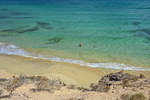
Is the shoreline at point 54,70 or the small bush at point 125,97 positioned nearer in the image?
the small bush at point 125,97

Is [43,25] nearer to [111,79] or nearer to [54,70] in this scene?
[54,70]

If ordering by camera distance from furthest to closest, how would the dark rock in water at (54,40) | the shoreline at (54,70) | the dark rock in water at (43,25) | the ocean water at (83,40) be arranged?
the dark rock in water at (43,25) < the dark rock in water at (54,40) < the ocean water at (83,40) < the shoreline at (54,70)

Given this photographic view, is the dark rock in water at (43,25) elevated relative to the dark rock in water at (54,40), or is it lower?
elevated

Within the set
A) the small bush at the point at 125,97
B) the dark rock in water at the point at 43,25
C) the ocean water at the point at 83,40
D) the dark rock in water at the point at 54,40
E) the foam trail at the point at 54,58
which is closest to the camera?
the small bush at the point at 125,97

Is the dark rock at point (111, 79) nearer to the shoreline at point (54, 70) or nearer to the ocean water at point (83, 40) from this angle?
the shoreline at point (54, 70)

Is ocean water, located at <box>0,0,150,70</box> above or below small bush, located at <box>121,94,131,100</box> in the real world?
above

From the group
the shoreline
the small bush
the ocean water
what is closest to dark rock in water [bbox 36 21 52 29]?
the ocean water

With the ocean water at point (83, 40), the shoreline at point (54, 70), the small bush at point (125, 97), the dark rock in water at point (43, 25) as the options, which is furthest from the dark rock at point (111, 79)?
the dark rock in water at point (43, 25)

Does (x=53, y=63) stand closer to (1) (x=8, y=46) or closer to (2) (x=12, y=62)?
(2) (x=12, y=62)

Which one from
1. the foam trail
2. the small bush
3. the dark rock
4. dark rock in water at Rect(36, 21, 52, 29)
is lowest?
the small bush

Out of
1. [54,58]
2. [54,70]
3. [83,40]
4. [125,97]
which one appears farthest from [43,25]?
[125,97]

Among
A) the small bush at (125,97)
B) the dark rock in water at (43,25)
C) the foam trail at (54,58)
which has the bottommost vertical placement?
the small bush at (125,97)

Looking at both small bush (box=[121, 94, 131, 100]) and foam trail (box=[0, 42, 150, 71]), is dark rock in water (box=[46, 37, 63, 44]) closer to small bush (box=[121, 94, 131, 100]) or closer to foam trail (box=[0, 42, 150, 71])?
foam trail (box=[0, 42, 150, 71])

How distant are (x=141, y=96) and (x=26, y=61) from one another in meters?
11.4
